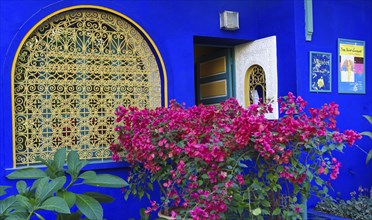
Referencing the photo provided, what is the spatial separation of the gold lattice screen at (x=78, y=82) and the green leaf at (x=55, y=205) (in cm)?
135

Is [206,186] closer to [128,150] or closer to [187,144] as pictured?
[187,144]

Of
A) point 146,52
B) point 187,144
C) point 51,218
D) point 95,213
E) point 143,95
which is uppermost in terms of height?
point 146,52

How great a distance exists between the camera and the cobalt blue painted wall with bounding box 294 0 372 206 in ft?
17.1

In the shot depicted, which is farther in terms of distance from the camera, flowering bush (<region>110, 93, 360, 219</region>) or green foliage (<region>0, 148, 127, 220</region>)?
flowering bush (<region>110, 93, 360, 219</region>)

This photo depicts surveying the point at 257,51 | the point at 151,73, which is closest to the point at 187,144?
the point at 151,73

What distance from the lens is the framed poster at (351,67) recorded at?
5547mm

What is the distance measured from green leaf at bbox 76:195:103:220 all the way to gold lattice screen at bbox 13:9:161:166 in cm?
124

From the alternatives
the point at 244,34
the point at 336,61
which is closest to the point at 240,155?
the point at 244,34

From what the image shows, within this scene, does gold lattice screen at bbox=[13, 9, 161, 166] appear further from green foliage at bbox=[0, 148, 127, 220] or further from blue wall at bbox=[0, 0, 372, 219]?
green foliage at bbox=[0, 148, 127, 220]

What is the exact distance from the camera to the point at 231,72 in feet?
19.7

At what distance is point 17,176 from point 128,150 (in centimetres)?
110

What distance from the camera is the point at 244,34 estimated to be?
559cm

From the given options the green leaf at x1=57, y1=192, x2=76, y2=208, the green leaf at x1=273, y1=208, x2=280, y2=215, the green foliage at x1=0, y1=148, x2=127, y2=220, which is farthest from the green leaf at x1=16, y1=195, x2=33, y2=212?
the green leaf at x1=273, y1=208, x2=280, y2=215

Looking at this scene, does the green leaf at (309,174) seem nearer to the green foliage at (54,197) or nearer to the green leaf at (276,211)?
the green leaf at (276,211)
